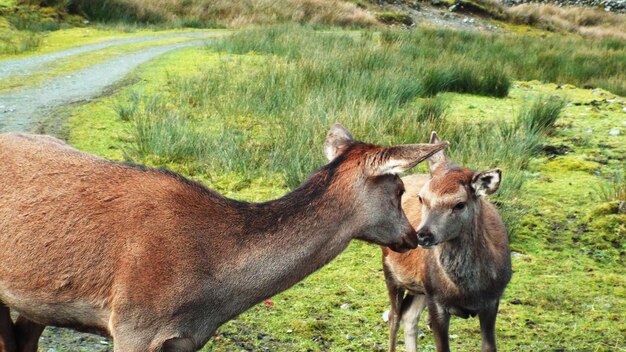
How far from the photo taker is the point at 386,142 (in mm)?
10430

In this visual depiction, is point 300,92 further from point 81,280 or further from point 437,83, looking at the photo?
point 81,280

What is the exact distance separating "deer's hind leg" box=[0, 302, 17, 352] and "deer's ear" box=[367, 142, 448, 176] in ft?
7.05

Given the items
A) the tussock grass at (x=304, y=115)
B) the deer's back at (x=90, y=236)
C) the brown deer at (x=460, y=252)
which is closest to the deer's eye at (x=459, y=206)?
the brown deer at (x=460, y=252)

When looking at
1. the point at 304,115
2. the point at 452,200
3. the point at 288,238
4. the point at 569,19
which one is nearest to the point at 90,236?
the point at 288,238

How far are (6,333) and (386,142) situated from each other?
20.6ft

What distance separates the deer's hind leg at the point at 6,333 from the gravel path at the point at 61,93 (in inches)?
25.0

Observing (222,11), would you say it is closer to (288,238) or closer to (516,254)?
(516,254)

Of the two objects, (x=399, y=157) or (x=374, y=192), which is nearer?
(x=399, y=157)

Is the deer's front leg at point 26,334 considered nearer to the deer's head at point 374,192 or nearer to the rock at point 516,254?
the deer's head at point 374,192

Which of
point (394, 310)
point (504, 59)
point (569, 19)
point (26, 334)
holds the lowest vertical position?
point (569, 19)

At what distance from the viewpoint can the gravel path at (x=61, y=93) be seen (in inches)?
223

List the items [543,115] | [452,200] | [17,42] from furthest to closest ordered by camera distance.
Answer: [17,42]
[543,115]
[452,200]

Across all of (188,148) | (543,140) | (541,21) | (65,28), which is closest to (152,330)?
(188,148)

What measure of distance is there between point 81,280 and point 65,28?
72.7ft
